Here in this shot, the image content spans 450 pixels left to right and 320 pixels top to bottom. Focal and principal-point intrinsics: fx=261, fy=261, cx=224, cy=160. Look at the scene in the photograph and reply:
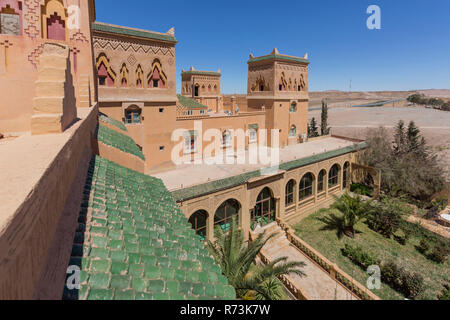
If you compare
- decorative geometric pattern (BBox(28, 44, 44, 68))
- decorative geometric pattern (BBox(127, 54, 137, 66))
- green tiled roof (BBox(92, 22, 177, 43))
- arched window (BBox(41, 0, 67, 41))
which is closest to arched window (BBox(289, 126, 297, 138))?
green tiled roof (BBox(92, 22, 177, 43))

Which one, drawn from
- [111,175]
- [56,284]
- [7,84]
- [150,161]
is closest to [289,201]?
[150,161]

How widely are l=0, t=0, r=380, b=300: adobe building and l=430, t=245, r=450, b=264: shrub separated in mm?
6896

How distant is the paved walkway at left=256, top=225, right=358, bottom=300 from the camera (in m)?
11.0

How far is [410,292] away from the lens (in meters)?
11.0

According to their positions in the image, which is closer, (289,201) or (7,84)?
(7,84)

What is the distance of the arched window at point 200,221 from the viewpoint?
486 inches

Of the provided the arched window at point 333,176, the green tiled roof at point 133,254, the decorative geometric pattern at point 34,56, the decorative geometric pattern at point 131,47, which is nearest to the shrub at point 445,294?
the arched window at point 333,176

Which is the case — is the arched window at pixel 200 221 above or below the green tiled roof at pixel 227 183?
below

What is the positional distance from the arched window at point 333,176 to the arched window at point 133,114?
14.5 meters

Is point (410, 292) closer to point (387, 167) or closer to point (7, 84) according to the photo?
point (387, 167)

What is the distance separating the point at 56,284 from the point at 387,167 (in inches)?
943

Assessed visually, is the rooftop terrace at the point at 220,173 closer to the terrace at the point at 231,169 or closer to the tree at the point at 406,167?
the terrace at the point at 231,169

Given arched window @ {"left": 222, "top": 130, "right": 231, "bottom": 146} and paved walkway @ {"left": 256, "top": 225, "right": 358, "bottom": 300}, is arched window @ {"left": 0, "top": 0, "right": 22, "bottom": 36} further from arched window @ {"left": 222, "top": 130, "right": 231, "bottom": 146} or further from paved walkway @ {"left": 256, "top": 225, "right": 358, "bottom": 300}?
arched window @ {"left": 222, "top": 130, "right": 231, "bottom": 146}

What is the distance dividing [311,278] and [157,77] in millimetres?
13455
